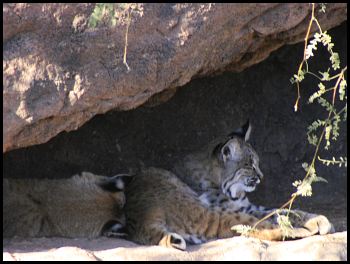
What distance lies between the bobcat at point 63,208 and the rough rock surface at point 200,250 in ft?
0.76

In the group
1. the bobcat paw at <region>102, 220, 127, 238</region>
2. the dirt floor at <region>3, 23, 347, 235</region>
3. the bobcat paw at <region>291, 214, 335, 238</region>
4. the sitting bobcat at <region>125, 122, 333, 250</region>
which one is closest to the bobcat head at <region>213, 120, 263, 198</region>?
the sitting bobcat at <region>125, 122, 333, 250</region>

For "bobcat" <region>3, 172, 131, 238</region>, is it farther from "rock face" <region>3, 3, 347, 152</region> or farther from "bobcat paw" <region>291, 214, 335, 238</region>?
"bobcat paw" <region>291, 214, 335, 238</region>

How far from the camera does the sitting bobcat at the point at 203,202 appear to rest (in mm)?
5715

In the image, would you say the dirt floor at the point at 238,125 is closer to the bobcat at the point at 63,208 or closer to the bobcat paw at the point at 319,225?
the bobcat at the point at 63,208

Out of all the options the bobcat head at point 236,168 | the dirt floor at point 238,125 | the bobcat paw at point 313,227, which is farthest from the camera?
the dirt floor at point 238,125

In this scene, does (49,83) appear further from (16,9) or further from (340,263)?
(340,263)

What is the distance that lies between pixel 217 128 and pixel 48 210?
2.33 metres

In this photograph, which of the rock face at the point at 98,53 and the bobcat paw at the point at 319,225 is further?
the bobcat paw at the point at 319,225

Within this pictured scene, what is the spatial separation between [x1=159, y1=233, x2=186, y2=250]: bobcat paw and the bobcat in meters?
0.41

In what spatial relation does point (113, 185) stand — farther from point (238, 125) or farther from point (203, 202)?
point (238, 125)

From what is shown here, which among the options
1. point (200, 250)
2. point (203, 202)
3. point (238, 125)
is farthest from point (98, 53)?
point (238, 125)

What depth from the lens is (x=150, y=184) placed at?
6.38 metres

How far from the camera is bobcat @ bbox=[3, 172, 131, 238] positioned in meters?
5.74

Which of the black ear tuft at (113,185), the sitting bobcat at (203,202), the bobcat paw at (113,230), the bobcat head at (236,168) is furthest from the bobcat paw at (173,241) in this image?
the bobcat head at (236,168)
